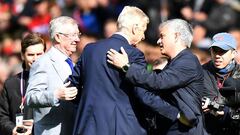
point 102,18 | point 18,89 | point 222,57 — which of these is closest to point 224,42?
point 222,57

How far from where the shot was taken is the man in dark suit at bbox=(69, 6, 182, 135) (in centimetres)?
726

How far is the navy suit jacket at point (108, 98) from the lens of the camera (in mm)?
7258

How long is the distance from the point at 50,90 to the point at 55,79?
0.43 ft

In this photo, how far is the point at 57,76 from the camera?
7.77 meters

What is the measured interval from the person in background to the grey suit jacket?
2.17 ft

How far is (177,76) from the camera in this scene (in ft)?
23.9

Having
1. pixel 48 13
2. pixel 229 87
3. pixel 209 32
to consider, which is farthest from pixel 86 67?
pixel 48 13

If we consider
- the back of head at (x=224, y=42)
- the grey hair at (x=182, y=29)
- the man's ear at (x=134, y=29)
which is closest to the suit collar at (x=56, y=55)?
the man's ear at (x=134, y=29)

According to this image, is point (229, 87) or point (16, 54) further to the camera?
point (16, 54)

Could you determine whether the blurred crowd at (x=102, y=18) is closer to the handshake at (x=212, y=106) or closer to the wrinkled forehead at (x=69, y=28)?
the handshake at (x=212, y=106)

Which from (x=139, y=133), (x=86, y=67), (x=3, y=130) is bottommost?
(x=3, y=130)

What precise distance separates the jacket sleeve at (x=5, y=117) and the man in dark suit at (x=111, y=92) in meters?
1.29

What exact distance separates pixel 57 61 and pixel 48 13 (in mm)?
6194

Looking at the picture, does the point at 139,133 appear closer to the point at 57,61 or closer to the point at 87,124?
the point at 87,124
